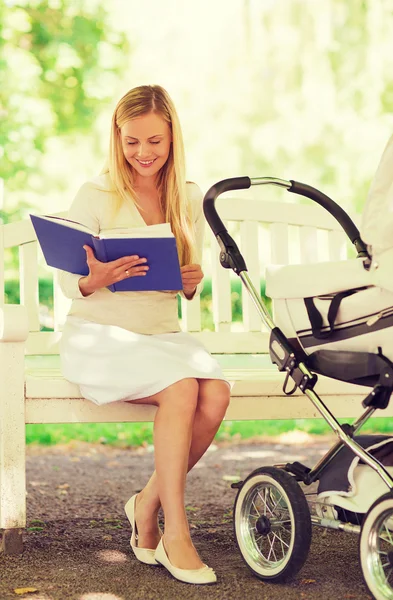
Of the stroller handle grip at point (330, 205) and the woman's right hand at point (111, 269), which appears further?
the stroller handle grip at point (330, 205)

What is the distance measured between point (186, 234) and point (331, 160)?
21.0 feet

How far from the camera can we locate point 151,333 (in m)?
3.14

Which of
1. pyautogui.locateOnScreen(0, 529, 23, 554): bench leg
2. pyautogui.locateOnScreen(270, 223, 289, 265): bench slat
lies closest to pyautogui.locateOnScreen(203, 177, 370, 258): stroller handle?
pyautogui.locateOnScreen(270, 223, 289, 265): bench slat

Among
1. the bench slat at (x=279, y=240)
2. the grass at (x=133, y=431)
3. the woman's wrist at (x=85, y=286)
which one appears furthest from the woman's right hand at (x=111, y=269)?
the grass at (x=133, y=431)

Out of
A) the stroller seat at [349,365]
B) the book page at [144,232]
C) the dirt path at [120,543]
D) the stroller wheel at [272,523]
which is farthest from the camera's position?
the book page at [144,232]

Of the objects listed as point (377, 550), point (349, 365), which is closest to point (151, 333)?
point (349, 365)

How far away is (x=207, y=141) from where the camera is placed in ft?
31.5

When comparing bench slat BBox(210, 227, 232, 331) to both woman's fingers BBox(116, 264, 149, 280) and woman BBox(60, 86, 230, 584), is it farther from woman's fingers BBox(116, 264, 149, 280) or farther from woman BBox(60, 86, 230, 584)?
woman's fingers BBox(116, 264, 149, 280)

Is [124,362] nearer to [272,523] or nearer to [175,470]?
[175,470]

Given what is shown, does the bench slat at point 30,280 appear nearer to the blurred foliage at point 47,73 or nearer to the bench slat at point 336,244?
the bench slat at point 336,244

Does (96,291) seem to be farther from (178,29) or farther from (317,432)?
(178,29)

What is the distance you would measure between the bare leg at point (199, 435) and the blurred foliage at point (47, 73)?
5.39 m

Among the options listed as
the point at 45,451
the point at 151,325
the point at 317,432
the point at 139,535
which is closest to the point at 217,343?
the point at 151,325

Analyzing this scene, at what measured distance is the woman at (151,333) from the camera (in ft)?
8.94
